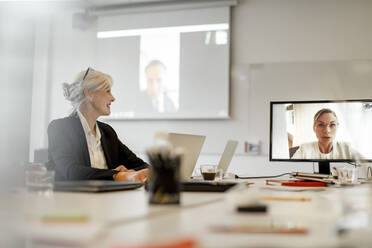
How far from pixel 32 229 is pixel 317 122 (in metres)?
2.32

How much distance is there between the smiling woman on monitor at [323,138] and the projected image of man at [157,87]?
2.42 metres

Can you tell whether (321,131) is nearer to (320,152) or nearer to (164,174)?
(320,152)

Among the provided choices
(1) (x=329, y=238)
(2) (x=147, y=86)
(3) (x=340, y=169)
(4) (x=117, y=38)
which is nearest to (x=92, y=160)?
(3) (x=340, y=169)

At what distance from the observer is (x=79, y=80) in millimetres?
2676

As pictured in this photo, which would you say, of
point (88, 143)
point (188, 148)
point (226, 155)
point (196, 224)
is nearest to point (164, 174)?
point (196, 224)

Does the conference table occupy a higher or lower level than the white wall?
lower

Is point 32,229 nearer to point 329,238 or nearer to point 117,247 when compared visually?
point 117,247

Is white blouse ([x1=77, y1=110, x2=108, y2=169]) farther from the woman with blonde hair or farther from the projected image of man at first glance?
the projected image of man

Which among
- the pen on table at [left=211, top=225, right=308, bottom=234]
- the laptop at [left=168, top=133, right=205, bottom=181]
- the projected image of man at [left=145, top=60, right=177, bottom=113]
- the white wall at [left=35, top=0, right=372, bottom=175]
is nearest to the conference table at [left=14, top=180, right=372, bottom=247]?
the pen on table at [left=211, top=225, right=308, bottom=234]

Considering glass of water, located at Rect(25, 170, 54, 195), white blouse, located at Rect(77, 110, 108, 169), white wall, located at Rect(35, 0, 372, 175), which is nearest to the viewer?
glass of water, located at Rect(25, 170, 54, 195)

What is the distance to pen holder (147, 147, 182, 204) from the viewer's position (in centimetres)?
103

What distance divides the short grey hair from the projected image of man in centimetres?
225

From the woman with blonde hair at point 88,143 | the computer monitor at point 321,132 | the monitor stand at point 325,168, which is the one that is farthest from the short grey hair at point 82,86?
the monitor stand at point 325,168

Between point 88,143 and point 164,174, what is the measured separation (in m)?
1.53
